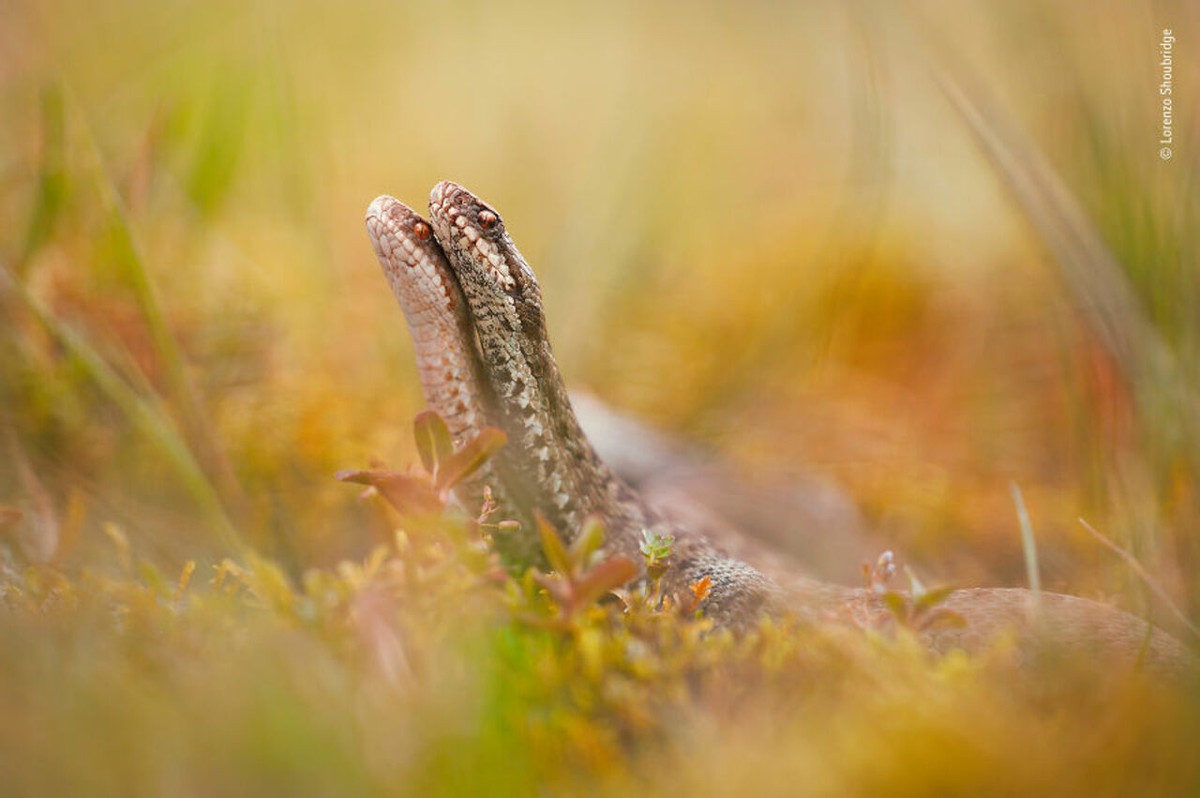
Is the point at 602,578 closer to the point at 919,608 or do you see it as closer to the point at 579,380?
the point at 919,608

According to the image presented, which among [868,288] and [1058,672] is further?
[868,288]

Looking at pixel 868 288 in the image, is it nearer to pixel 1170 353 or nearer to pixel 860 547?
pixel 860 547

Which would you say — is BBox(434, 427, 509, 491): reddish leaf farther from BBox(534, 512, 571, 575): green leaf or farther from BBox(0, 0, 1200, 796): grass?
BBox(534, 512, 571, 575): green leaf

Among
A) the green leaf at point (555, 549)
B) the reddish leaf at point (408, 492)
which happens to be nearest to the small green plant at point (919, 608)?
the green leaf at point (555, 549)

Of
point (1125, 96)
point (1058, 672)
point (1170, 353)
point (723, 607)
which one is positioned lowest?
point (1058, 672)

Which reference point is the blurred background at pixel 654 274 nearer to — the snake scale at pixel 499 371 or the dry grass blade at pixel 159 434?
the dry grass blade at pixel 159 434

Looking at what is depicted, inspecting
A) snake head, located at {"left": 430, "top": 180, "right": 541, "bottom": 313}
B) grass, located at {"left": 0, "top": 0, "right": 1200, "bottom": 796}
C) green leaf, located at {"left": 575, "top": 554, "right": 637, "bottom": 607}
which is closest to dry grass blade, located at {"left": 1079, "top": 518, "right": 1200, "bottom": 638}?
grass, located at {"left": 0, "top": 0, "right": 1200, "bottom": 796}

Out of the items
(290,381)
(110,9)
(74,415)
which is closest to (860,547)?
(290,381)
